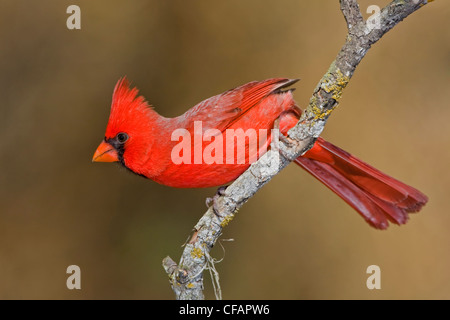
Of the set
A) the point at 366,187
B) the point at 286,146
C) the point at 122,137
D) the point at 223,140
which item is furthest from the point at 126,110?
the point at 366,187

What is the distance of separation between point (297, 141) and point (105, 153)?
70cm

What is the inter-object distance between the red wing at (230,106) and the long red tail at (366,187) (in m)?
0.29

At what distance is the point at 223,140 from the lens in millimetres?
1849

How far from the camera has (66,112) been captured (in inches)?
114

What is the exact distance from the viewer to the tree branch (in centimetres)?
129

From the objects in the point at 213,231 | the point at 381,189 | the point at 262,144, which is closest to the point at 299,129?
the point at 262,144

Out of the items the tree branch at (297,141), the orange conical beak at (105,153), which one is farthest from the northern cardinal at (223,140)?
the tree branch at (297,141)

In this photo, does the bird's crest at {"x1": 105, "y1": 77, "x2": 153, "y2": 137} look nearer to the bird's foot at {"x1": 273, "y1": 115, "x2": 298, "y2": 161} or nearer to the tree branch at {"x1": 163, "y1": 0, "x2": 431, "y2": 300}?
the tree branch at {"x1": 163, "y1": 0, "x2": 431, "y2": 300}

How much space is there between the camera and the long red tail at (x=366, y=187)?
1.89 meters

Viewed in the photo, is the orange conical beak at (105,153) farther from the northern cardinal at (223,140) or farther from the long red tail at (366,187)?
the long red tail at (366,187)

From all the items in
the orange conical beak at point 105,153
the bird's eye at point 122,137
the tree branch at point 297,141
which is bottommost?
the tree branch at point 297,141

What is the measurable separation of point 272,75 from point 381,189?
1.10 m

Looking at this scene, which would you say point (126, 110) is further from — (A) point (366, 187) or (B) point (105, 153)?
Result: (A) point (366, 187)

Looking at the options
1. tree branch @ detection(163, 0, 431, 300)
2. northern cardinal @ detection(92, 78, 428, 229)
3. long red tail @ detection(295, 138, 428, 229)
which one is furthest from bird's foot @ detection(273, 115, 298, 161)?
long red tail @ detection(295, 138, 428, 229)
